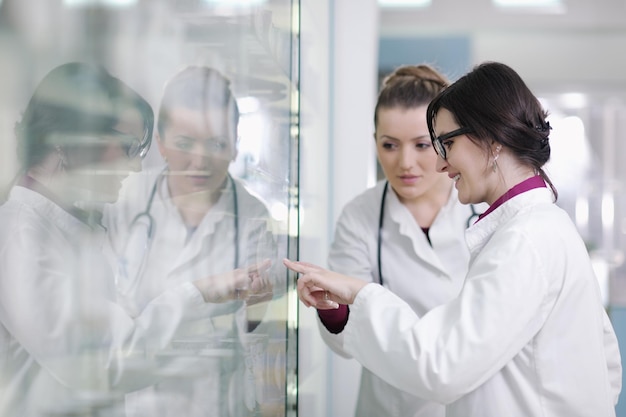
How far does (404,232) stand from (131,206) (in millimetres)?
1170

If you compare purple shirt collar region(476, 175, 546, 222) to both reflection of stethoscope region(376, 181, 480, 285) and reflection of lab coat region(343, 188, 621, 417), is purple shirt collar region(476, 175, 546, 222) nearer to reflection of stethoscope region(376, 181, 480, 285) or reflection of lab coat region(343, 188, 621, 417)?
reflection of lab coat region(343, 188, 621, 417)

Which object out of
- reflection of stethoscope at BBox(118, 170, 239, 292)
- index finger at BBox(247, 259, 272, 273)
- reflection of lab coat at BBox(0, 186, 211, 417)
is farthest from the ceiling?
reflection of lab coat at BBox(0, 186, 211, 417)

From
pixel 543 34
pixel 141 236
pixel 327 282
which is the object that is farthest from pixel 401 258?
pixel 543 34

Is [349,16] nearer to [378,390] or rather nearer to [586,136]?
[378,390]

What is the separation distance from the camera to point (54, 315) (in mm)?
573

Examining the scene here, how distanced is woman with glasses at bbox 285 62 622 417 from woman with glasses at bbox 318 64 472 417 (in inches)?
18.6

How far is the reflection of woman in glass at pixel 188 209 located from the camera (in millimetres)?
690

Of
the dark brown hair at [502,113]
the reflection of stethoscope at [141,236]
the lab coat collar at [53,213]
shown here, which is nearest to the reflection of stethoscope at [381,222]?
the dark brown hair at [502,113]

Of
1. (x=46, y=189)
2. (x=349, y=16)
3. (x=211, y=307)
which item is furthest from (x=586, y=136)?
(x=46, y=189)

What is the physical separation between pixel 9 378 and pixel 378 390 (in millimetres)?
1310

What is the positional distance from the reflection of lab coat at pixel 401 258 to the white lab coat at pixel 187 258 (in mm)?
673

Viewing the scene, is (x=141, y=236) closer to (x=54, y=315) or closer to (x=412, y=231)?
(x=54, y=315)

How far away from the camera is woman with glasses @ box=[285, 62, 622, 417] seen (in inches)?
42.2

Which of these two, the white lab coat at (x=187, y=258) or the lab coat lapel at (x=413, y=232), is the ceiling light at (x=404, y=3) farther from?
the white lab coat at (x=187, y=258)
